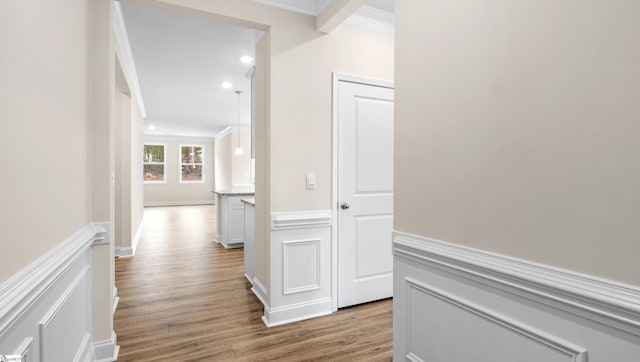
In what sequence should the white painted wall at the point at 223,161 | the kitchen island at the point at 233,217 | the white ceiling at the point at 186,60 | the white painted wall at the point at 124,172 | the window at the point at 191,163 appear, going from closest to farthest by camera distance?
1. the white ceiling at the point at 186,60
2. the white painted wall at the point at 124,172
3. the kitchen island at the point at 233,217
4. the white painted wall at the point at 223,161
5. the window at the point at 191,163

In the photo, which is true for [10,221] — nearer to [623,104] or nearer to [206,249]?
[623,104]

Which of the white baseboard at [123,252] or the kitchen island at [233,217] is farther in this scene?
the kitchen island at [233,217]

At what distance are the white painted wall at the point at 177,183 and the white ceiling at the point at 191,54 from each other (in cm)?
465

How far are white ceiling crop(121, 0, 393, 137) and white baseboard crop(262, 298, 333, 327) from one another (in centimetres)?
243

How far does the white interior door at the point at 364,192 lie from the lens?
9.04 feet

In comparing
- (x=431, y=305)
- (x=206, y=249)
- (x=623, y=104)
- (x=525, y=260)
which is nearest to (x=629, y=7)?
(x=623, y=104)

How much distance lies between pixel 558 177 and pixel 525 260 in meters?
0.29

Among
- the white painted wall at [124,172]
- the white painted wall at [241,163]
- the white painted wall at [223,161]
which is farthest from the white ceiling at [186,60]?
the white painted wall at [223,161]

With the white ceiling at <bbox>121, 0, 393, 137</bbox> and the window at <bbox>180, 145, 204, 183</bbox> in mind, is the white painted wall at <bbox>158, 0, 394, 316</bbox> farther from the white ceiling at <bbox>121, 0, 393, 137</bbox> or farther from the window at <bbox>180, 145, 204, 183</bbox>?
the window at <bbox>180, 145, 204, 183</bbox>

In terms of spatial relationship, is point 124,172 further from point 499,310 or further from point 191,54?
point 499,310

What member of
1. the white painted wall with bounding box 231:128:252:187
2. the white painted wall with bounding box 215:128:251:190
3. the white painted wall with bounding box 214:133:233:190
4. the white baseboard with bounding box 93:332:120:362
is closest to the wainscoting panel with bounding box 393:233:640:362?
the white baseboard with bounding box 93:332:120:362

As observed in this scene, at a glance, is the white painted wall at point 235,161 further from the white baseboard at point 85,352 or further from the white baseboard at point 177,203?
the white baseboard at point 85,352

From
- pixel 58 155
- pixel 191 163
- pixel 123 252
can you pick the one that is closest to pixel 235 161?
pixel 191 163

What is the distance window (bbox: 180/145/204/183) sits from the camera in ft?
38.2
